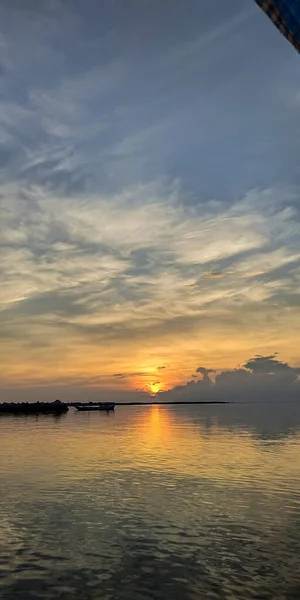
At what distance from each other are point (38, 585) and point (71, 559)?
9.90ft

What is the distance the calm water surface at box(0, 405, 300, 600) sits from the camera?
17.2m

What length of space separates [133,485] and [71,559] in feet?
55.8

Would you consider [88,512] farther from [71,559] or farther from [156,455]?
[156,455]

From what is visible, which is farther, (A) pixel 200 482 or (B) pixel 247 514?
(A) pixel 200 482

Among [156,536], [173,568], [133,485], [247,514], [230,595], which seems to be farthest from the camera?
Result: [133,485]

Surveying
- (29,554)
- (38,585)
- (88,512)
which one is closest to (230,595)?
(38,585)

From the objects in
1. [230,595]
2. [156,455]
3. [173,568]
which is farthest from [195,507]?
[156,455]

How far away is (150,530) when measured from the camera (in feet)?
80.2

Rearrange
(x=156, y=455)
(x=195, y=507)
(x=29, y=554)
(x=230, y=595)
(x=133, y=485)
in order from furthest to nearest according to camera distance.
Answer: (x=156, y=455) → (x=133, y=485) → (x=195, y=507) → (x=29, y=554) → (x=230, y=595)

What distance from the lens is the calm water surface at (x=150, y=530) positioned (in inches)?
679

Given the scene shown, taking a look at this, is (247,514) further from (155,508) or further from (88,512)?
(88,512)

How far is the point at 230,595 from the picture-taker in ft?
53.4

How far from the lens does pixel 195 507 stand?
96.0 ft

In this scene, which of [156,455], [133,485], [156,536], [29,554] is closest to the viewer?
[29,554]
